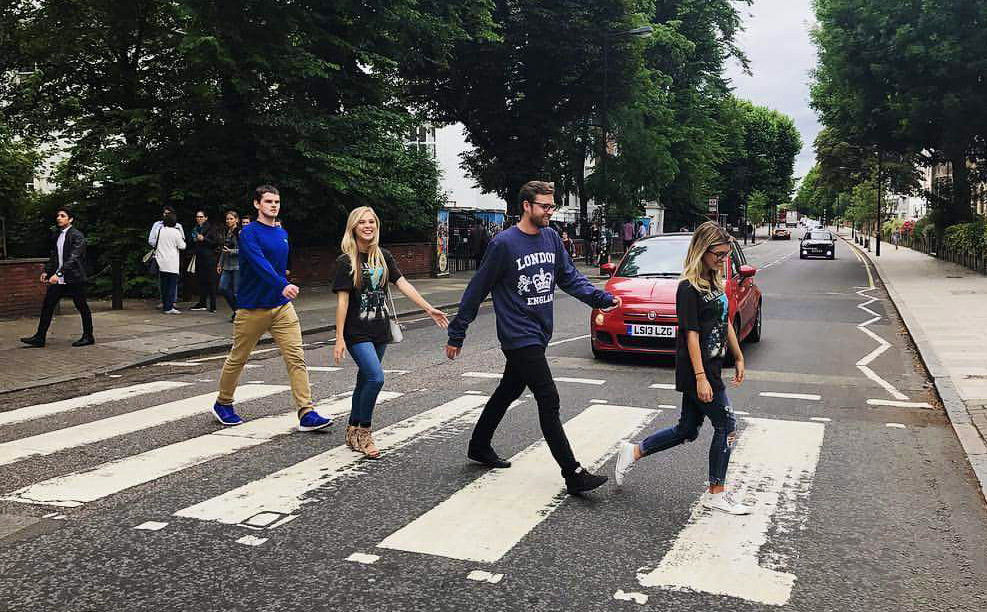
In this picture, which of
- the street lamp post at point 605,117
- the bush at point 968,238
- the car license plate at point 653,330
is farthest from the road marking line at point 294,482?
the street lamp post at point 605,117

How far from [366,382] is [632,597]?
9.39 ft

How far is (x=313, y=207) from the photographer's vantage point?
63.5 ft

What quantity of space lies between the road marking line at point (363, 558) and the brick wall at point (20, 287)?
506 inches

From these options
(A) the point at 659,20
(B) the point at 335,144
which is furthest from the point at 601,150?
(B) the point at 335,144

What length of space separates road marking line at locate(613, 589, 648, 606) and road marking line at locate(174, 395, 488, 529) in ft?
6.24

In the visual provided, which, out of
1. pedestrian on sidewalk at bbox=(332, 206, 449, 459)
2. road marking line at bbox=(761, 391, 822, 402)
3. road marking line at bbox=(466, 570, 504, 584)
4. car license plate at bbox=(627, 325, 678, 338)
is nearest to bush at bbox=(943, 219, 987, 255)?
car license plate at bbox=(627, 325, 678, 338)

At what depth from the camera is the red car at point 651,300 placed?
404 inches

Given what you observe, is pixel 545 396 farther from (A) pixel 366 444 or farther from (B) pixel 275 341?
(B) pixel 275 341

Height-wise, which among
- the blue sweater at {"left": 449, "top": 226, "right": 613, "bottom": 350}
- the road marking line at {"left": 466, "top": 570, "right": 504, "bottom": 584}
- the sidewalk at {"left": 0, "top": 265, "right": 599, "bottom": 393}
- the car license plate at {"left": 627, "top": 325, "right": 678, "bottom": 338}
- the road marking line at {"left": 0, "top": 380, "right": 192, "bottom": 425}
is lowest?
the road marking line at {"left": 466, "top": 570, "right": 504, "bottom": 584}

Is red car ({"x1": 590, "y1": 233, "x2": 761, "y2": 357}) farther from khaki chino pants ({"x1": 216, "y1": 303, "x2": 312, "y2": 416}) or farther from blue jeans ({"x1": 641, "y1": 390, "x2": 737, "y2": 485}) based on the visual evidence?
blue jeans ({"x1": 641, "y1": 390, "x2": 737, "y2": 485})

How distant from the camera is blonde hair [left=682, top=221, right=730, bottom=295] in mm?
4992

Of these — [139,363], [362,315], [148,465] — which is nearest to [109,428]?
[148,465]

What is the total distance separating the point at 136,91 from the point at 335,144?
202 inches

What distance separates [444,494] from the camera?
523cm
